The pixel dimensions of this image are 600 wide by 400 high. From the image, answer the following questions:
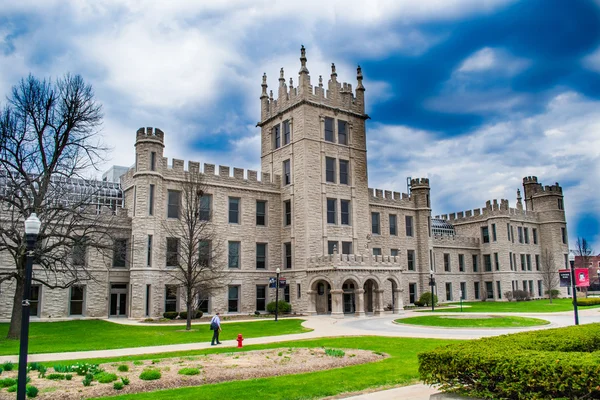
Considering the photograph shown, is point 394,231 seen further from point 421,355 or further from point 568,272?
point 421,355

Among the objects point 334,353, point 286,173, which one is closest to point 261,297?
point 286,173

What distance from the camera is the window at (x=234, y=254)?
40.6 metres

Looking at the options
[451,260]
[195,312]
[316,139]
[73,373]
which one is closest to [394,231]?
[451,260]

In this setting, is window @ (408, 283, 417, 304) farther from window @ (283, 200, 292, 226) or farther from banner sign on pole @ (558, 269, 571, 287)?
banner sign on pole @ (558, 269, 571, 287)

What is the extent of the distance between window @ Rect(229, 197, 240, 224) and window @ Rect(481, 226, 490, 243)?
1375 inches

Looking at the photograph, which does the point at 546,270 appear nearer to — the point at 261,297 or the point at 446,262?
the point at 446,262

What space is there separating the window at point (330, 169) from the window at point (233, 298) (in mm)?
12178

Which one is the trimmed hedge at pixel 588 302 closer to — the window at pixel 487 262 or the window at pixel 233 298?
the window at pixel 487 262

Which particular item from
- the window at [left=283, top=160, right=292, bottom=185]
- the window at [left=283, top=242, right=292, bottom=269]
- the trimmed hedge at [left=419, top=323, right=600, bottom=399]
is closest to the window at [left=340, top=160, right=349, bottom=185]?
the window at [left=283, top=160, right=292, bottom=185]

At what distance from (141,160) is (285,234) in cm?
1364

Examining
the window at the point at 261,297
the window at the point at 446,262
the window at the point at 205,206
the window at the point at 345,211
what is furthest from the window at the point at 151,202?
the window at the point at 446,262

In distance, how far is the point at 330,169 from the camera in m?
43.6

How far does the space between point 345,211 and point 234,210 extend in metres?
9.92

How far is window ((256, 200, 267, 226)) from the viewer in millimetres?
42750
